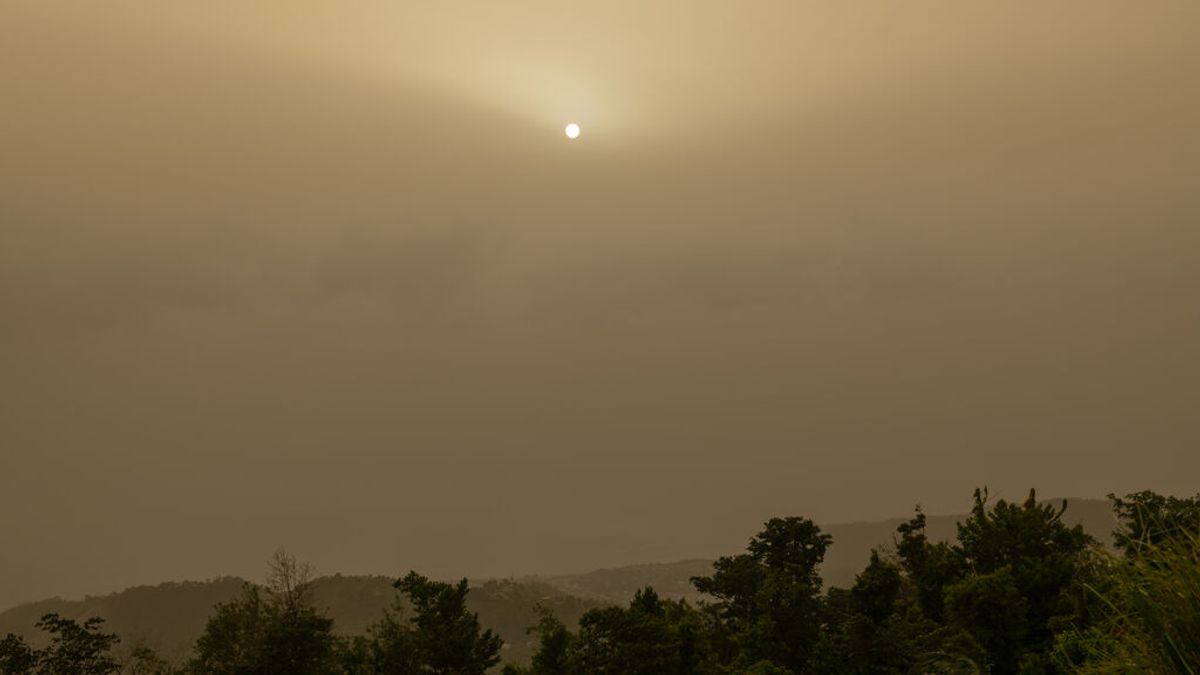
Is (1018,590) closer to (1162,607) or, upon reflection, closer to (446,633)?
(446,633)

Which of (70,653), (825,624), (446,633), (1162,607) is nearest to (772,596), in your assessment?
(825,624)

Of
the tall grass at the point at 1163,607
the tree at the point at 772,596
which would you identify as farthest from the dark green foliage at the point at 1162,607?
the tree at the point at 772,596

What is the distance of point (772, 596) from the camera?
133 feet

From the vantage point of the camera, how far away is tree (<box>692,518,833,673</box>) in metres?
38.6

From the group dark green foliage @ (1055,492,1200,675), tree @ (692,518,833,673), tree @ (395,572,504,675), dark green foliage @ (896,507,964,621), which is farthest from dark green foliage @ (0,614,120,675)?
dark green foliage @ (1055,492,1200,675)

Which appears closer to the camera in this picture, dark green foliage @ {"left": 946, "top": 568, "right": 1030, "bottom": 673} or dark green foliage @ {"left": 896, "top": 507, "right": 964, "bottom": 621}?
dark green foliage @ {"left": 946, "top": 568, "right": 1030, "bottom": 673}

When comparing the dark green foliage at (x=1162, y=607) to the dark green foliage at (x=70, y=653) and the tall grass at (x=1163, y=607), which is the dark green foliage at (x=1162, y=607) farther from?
the dark green foliage at (x=70, y=653)

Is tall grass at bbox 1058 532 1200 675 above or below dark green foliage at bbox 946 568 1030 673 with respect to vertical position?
above

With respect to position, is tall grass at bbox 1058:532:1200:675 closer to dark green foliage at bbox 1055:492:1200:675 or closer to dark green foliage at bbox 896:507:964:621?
dark green foliage at bbox 1055:492:1200:675

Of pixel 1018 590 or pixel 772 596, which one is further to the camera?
pixel 772 596

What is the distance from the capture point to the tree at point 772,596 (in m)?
38.6

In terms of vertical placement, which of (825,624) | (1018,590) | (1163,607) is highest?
(1163,607)

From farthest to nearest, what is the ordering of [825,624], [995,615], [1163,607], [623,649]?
[825,624], [623,649], [995,615], [1163,607]

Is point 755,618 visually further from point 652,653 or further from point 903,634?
point 903,634
